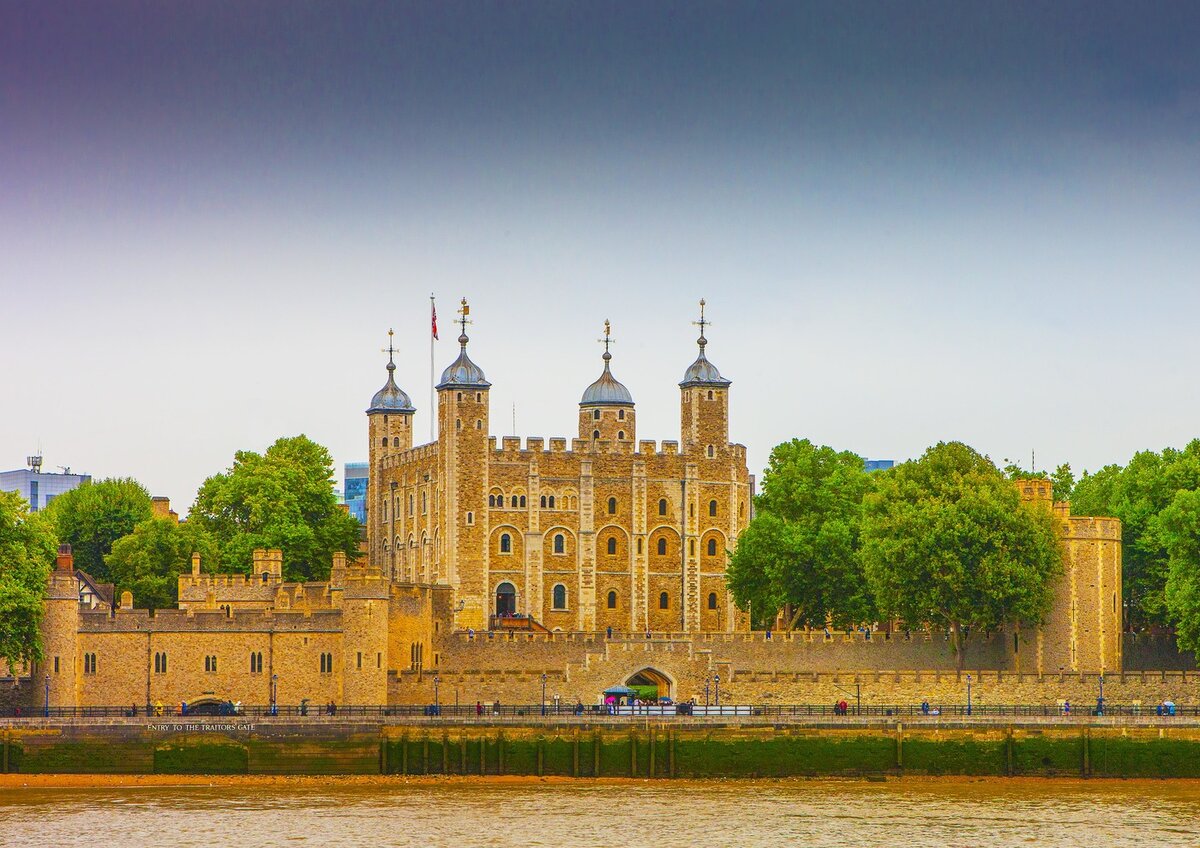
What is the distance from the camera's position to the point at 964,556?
90938mm

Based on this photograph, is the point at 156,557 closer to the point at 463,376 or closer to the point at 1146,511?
the point at 463,376

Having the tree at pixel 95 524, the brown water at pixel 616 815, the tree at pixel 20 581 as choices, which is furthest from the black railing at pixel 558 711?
the tree at pixel 95 524

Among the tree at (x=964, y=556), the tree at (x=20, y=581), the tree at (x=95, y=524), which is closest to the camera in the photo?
the tree at (x=20, y=581)

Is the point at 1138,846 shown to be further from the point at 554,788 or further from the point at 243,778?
the point at 243,778

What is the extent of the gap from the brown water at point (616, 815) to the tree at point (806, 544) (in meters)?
23.8

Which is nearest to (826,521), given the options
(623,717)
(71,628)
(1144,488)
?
(1144,488)

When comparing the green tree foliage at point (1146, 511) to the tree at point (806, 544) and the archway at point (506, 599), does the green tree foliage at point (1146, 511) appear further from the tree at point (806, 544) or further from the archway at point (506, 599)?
the archway at point (506, 599)

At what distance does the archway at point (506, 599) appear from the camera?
114m

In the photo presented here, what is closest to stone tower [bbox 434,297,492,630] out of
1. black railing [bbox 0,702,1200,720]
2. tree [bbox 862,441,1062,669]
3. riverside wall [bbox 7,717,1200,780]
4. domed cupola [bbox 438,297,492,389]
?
domed cupola [bbox 438,297,492,389]

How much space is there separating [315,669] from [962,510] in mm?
22914

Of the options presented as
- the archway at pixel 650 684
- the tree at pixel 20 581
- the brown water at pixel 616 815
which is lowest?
the brown water at pixel 616 815

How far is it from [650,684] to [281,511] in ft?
73.1

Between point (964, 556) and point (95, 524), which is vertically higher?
point (95, 524)

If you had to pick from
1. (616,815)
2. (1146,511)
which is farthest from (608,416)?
(616,815)
